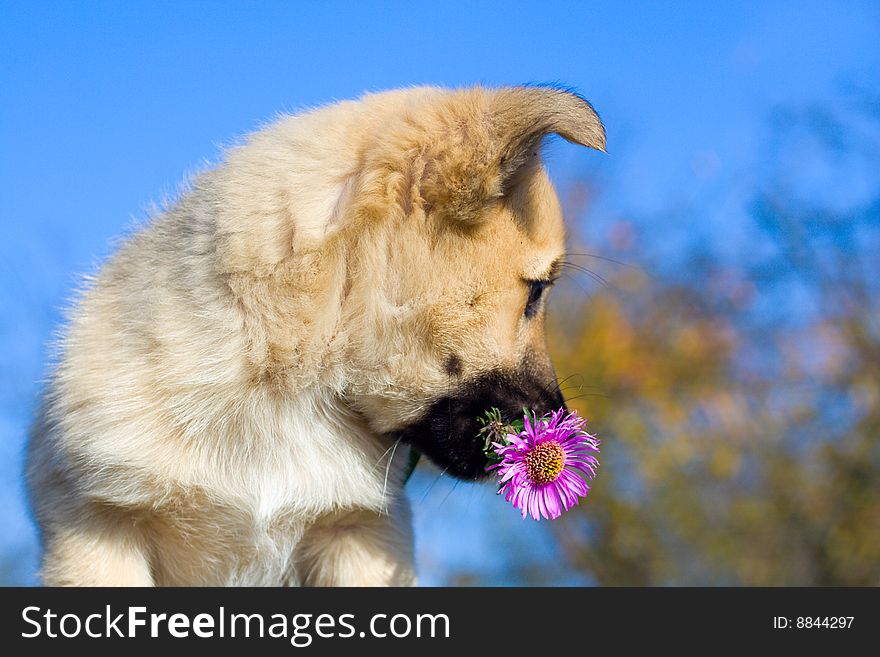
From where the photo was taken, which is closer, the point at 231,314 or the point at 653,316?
the point at 231,314

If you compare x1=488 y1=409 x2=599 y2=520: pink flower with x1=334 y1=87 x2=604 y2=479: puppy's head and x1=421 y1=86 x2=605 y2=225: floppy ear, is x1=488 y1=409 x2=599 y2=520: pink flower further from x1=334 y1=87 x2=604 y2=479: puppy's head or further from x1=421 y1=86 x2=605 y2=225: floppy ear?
x1=421 y1=86 x2=605 y2=225: floppy ear

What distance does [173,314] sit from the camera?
116 inches

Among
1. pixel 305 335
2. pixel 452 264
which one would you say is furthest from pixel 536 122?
pixel 305 335

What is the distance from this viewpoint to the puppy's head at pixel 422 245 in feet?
9.30

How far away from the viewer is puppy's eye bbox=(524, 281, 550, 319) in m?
3.19

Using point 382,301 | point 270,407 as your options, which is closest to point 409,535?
point 270,407

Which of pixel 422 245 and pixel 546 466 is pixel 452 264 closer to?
pixel 422 245

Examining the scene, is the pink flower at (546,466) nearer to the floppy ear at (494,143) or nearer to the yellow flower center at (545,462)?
the yellow flower center at (545,462)

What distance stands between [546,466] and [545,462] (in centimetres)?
2

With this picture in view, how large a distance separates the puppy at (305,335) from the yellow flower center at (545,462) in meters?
0.21

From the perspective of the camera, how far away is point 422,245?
294cm
